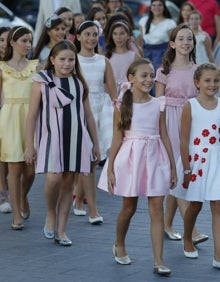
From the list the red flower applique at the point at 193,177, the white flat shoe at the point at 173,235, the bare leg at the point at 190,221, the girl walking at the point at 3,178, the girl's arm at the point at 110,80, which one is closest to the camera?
the red flower applique at the point at 193,177

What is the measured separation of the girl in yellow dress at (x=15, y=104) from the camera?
392 inches

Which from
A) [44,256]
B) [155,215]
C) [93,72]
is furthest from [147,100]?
[93,72]

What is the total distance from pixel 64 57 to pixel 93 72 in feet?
4.87

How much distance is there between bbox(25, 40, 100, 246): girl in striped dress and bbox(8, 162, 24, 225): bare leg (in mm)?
631

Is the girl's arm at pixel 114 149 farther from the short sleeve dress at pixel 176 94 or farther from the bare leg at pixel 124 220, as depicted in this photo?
the short sleeve dress at pixel 176 94

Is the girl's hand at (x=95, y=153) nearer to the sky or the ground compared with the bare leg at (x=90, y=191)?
nearer to the sky

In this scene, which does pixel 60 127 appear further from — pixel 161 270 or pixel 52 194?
pixel 161 270

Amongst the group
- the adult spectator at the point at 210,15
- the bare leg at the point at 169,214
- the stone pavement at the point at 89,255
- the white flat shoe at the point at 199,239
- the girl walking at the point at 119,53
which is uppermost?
the adult spectator at the point at 210,15

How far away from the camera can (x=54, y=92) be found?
30.0 ft

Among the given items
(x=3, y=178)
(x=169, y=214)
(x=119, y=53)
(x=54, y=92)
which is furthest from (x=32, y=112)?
(x=119, y=53)

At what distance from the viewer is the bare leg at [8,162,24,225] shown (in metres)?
9.91

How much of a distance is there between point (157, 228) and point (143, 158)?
0.55 m

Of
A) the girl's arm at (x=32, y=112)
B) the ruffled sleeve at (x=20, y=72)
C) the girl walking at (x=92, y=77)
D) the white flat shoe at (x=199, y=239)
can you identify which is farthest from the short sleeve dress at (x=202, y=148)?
the ruffled sleeve at (x=20, y=72)

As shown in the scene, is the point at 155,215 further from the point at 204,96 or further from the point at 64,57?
the point at 64,57
